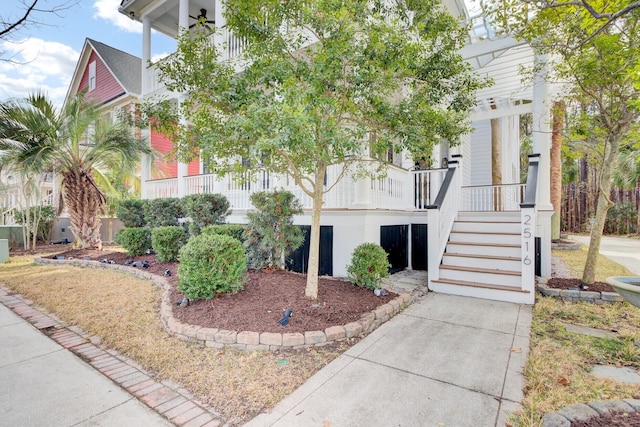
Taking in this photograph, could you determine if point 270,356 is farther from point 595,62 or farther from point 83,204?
point 83,204

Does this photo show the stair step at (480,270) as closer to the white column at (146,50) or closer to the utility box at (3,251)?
the white column at (146,50)

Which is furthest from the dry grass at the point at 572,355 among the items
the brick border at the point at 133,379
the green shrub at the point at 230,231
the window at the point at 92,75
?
the window at the point at 92,75

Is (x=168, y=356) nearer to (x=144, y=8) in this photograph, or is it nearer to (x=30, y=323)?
(x=30, y=323)

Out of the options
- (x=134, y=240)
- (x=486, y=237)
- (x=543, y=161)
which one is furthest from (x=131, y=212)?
(x=543, y=161)

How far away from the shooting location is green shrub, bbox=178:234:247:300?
13.8ft

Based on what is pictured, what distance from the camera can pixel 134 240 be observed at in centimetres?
802

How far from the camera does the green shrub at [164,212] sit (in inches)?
343

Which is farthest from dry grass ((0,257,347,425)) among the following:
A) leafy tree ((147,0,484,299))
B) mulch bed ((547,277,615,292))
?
mulch bed ((547,277,615,292))

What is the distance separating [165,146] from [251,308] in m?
14.3

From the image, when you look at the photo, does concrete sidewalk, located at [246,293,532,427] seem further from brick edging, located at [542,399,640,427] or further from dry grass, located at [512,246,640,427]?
brick edging, located at [542,399,640,427]

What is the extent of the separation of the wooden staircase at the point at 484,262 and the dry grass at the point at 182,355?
125 inches

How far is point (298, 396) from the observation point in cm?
258

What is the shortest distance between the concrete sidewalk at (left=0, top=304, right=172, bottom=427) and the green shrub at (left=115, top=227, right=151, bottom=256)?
4604mm

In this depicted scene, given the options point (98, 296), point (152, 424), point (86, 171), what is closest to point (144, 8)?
point (86, 171)
